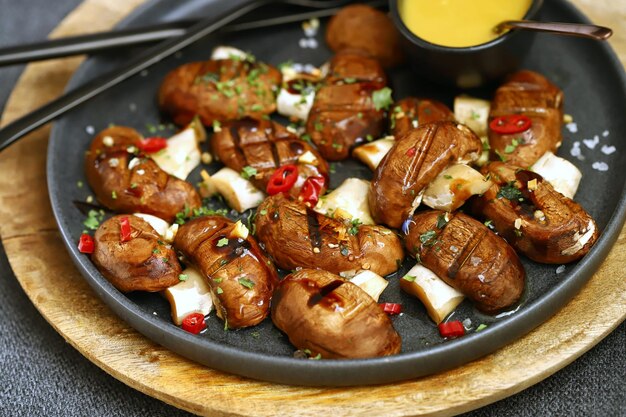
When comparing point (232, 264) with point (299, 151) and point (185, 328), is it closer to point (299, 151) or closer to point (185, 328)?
point (185, 328)

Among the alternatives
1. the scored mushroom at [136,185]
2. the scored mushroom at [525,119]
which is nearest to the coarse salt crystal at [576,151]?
the scored mushroom at [525,119]

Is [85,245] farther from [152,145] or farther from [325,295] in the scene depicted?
[325,295]

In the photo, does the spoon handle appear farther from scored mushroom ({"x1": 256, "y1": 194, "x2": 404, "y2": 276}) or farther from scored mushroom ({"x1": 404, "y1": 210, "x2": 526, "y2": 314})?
scored mushroom ({"x1": 256, "y1": 194, "x2": 404, "y2": 276})

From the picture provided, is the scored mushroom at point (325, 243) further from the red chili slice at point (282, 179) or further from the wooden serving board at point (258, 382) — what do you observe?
the wooden serving board at point (258, 382)

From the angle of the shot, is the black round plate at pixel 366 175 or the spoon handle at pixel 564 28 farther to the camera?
the spoon handle at pixel 564 28

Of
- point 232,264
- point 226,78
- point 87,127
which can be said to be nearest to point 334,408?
point 232,264

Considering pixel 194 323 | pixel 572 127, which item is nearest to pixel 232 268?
pixel 194 323
